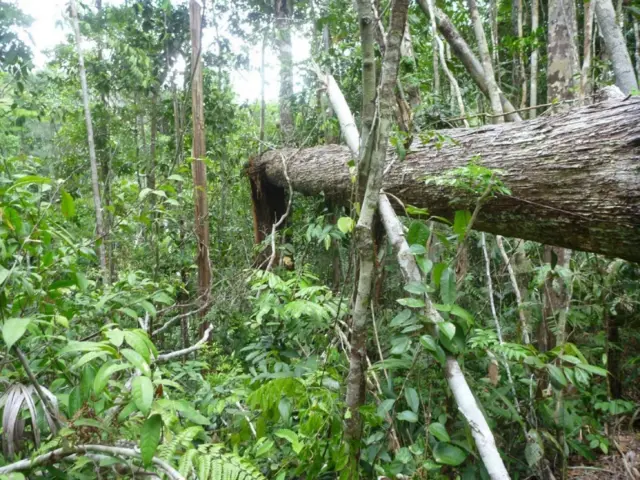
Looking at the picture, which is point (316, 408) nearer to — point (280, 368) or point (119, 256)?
point (280, 368)

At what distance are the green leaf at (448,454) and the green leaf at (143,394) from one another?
1131 mm

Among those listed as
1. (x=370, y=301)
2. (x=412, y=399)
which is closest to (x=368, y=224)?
(x=370, y=301)

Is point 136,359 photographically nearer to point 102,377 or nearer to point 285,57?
point 102,377

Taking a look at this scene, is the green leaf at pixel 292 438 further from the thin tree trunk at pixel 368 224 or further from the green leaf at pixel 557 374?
the green leaf at pixel 557 374

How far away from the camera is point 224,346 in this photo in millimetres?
3963

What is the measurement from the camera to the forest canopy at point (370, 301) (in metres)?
1.52

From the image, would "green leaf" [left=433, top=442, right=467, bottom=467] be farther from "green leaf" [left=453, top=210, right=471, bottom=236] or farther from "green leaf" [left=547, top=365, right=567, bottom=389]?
"green leaf" [left=453, top=210, right=471, bottom=236]

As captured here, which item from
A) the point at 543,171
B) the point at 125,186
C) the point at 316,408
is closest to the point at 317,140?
the point at 125,186

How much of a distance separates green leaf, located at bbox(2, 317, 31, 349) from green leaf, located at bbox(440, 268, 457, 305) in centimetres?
135

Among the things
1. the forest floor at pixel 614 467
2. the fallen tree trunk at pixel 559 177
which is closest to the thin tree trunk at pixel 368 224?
the fallen tree trunk at pixel 559 177

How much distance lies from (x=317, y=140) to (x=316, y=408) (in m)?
4.31

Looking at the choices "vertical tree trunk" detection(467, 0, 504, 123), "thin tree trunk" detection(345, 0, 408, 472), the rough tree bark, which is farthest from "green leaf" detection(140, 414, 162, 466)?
the rough tree bark

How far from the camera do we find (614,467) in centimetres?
248

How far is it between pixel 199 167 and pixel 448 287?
3749mm
